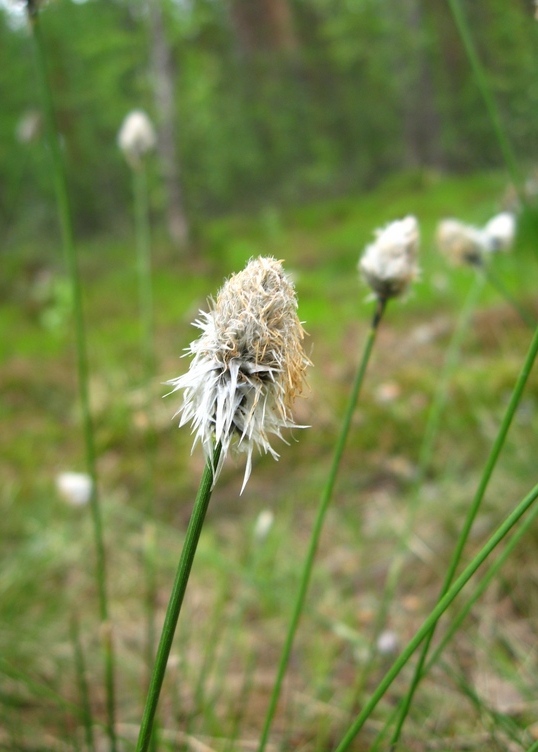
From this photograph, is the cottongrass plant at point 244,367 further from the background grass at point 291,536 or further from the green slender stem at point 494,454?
the background grass at point 291,536

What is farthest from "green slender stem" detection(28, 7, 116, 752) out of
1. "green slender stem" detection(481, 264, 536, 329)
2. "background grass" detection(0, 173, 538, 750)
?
"green slender stem" detection(481, 264, 536, 329)

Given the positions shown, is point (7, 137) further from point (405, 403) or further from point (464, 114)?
point (405, 403)

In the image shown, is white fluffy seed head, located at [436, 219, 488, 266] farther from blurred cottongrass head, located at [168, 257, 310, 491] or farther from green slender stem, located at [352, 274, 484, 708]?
blurred cottongrass head, located at [168, 257, 310, 491]

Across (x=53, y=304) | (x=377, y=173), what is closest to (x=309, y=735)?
(x=53, y=304)

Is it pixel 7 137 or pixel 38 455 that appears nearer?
pixel 38 455

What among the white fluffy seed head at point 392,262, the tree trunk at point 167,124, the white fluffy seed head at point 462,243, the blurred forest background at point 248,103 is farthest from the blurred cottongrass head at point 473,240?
the blurred forest background at point 248,103

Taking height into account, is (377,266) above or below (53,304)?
below

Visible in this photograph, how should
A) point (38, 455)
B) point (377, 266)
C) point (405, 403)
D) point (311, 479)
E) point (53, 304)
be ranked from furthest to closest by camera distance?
point (53, 304), point (38, 455), point (405, 403), point (311, 479), point (377, 266)

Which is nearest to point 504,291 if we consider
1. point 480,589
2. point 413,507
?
point 413,507
